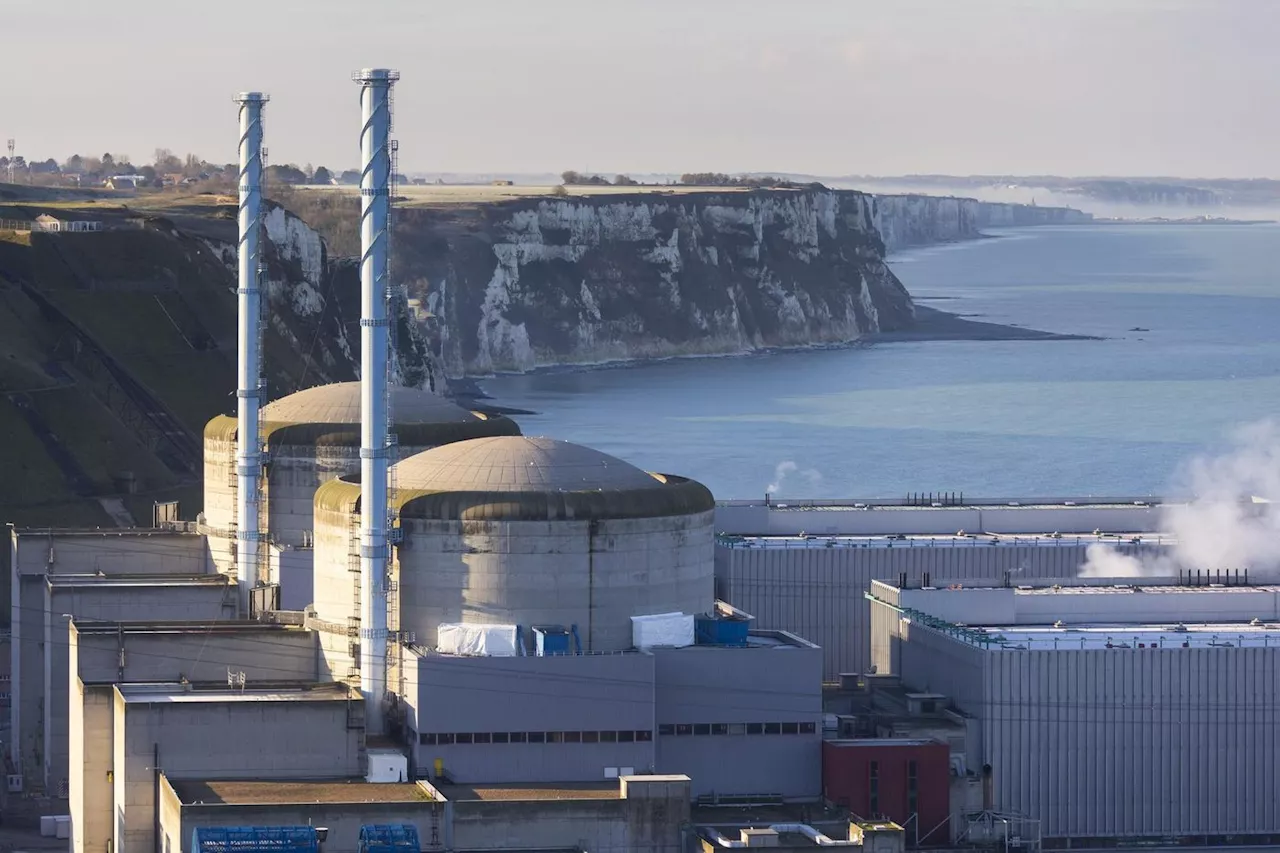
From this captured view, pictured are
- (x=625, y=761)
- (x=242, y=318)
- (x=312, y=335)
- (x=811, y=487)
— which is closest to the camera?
(x=625, y=761)

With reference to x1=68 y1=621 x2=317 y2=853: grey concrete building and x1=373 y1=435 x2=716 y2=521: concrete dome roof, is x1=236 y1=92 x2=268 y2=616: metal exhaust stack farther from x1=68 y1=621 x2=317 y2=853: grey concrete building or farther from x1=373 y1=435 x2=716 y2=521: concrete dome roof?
x1=373 y1=435 x2=716 y2=521: concrete dome roof

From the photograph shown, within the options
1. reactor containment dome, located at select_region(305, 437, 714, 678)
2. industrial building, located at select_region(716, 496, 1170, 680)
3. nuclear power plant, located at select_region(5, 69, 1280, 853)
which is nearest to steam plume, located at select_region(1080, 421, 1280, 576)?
industrial building, located at select_region(716, 496, 1170, 680)

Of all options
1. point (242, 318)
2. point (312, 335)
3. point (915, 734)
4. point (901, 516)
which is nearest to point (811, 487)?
point (312, 335)

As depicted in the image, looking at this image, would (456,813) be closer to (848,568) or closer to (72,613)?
(72,613)

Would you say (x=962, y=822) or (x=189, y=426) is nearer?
(x=962, y=822)

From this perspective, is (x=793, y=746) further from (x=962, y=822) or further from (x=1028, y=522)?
(x=1028, y=522)

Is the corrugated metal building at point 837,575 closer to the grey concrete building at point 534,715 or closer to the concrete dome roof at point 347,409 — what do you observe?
the concrete dome roof at point 347,409
